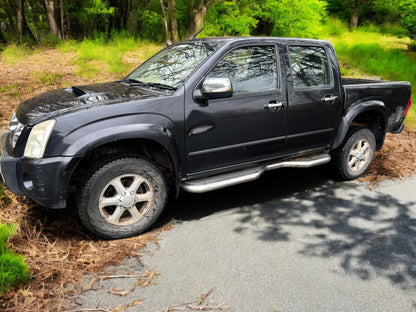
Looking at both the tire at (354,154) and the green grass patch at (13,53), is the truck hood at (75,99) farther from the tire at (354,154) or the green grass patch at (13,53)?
the green grass patch at (13,53)

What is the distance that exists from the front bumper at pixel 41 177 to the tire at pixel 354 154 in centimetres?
348

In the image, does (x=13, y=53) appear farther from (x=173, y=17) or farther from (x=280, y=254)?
(x=280, y=254)

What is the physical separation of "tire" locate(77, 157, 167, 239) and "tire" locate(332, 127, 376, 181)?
8.56 feet

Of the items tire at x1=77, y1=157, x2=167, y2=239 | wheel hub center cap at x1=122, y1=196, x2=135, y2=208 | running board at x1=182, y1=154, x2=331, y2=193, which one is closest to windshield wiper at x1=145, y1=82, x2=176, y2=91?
tire at x1=77, y1=157, x2=167, y2=239

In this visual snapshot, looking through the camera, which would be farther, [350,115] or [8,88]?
[8,88]

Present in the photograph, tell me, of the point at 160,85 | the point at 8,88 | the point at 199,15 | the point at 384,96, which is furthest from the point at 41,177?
the point at 199,15

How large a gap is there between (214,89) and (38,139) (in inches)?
63.6

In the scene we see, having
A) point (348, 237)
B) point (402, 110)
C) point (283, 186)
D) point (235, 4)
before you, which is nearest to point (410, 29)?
point (235, 4)

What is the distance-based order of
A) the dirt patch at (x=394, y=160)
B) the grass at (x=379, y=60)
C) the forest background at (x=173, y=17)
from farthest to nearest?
the grass at (x=379, y=60), the forest background at (x=173, y=17), the dirt patch at (x=394, y=160)

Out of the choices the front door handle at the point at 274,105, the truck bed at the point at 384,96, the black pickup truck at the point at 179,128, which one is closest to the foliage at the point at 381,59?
the truck bed at the point at 384,96

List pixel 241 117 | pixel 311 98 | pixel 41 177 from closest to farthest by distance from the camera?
pixel 41 177 → pixel 241 117 → pixel 311 98

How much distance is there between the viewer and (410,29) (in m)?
14.2

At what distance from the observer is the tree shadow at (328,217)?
3.35 meters

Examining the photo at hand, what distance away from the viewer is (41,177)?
10.1ft
